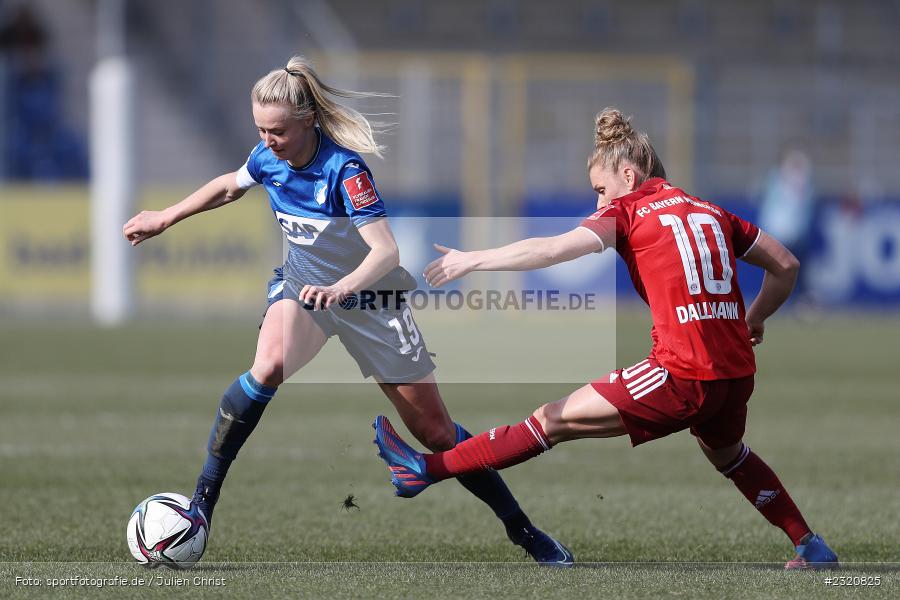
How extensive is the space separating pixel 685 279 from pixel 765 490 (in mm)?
980

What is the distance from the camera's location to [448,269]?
430 centimetres

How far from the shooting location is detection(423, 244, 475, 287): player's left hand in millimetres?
4301

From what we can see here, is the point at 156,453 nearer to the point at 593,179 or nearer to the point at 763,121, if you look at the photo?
the point at 593,179

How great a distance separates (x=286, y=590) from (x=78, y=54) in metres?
22.2

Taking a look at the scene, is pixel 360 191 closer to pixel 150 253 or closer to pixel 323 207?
pixel 323 207

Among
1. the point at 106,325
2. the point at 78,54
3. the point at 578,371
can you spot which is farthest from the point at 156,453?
the point at 78,54

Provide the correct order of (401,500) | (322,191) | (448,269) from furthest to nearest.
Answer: (401,500) → (322,191) → (448,269)

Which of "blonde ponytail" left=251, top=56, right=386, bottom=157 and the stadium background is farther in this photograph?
the stadium background

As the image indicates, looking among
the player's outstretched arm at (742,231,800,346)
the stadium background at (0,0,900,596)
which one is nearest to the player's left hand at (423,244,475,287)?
the player's outstretched arm at (742,231,800,346)

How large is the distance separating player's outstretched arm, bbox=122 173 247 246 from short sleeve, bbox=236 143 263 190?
0.02 meters

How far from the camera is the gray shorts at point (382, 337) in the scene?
5094mm

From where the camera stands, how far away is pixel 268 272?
773 inches

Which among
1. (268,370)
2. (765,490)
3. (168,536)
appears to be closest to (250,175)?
(268,370)

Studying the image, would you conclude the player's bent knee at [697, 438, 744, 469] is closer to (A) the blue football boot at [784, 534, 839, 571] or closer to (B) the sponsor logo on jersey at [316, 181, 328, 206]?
(A) the blue football boot at [784, 534, 839, 571]
